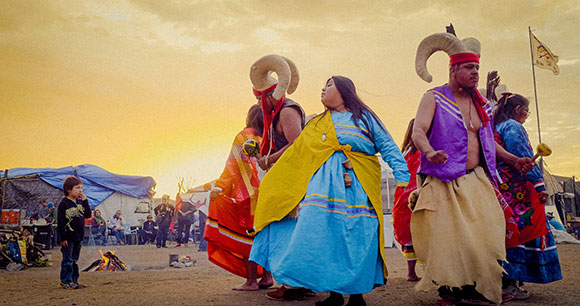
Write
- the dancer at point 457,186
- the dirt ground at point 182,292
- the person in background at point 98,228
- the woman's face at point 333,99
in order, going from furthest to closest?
the person in background at point 98,228, the dirt ground at point 182,292, the woman's face at point 333,99, the dancer at point 457,186

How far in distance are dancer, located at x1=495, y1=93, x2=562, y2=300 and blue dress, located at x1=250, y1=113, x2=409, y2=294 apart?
140 centimetres

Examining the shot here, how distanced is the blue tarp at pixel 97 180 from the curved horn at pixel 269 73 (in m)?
17.5

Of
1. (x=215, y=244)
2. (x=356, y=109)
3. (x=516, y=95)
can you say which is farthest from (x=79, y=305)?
(x=516, y=95)

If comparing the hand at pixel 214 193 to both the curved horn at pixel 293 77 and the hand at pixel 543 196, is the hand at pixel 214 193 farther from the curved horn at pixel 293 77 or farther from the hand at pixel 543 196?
the hand at pixel 543 196

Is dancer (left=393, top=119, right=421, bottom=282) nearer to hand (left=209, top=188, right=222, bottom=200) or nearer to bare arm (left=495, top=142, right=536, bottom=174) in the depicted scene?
bare arm (left=495, top=142, right=536, bottom=174)

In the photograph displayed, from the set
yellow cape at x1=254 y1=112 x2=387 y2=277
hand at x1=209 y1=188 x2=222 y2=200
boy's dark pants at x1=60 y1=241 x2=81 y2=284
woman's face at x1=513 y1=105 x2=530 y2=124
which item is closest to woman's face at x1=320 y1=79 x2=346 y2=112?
yellow cape at x1=254 y1=112 x2=387 y2=277

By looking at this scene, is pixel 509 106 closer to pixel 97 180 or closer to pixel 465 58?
pixel 465 58

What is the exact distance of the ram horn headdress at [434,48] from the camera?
3846mm

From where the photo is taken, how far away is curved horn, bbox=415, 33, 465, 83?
3.87m

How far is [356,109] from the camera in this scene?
12.7 ft

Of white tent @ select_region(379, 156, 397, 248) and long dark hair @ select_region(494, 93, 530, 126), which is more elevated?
long dark hair @ select_region(494, 93, 530, 126)

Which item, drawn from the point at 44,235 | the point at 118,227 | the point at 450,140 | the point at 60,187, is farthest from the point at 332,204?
the point at 60,187

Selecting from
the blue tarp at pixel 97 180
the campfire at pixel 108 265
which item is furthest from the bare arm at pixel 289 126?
the blue tarp at pixel 97 180

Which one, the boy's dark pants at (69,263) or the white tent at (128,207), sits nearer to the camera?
the boy's dark pants at (69,263)
